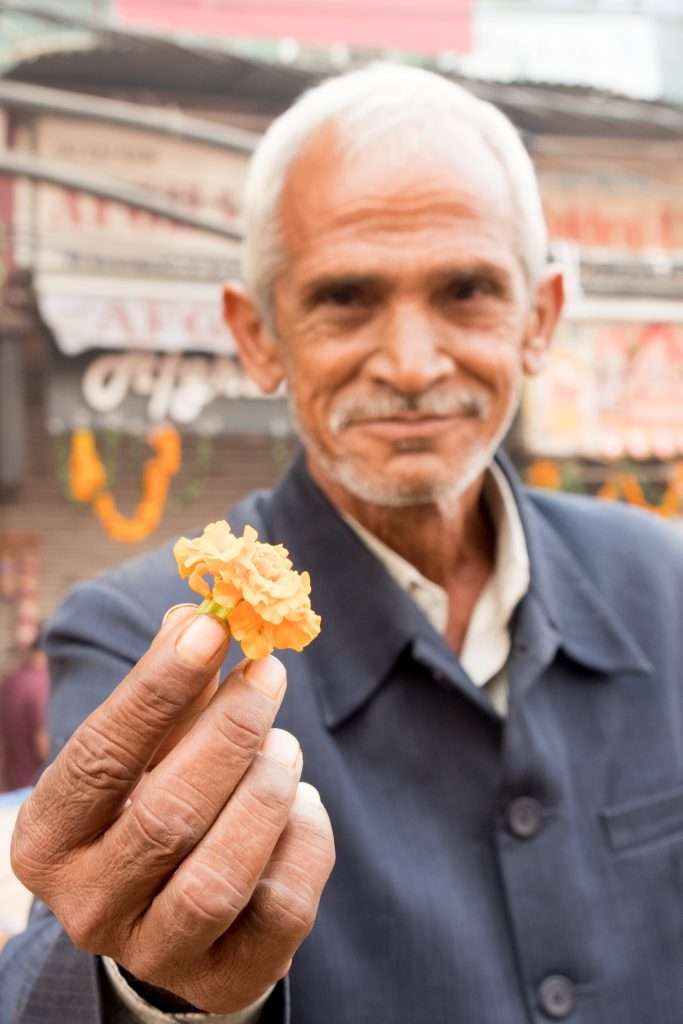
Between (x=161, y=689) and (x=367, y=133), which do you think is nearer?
(x=161, y=689)

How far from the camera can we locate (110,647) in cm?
166

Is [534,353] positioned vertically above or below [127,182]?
above

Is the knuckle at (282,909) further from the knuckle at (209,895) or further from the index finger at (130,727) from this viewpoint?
the index finger at (130,727)

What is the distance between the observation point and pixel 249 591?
1.05 metres

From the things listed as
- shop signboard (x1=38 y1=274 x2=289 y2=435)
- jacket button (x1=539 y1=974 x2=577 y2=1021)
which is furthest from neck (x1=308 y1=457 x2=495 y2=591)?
shop signboard (x1=38 y1=274 x2=289 y2=435)

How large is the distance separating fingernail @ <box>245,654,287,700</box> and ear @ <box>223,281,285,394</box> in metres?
1.02

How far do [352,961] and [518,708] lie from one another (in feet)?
1.44

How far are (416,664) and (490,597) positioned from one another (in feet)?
0.99

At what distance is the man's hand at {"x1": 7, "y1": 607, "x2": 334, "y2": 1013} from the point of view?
103 cm

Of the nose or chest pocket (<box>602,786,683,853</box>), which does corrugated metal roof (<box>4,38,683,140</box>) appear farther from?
chest pocket (<box>602,786,683,853</box>)

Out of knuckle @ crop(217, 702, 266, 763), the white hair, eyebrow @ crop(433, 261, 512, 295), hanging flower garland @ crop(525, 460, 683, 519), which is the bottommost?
hanging flower garland @ crop(525, 460, 683, 519)

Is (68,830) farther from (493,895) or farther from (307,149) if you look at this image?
(307,149)

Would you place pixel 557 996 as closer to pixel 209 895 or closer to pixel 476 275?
pixel 209 895

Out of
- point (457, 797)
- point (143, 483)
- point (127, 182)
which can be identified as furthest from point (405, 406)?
point (143, 483)
